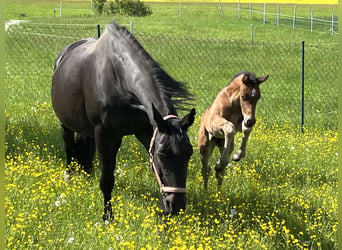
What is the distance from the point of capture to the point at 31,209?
199 inches

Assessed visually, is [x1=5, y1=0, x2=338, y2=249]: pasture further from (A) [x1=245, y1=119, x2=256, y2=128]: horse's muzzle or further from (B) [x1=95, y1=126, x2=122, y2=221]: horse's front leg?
(A) [x1=245, y1=119, x2=256, y2=128]: horse's muzzle

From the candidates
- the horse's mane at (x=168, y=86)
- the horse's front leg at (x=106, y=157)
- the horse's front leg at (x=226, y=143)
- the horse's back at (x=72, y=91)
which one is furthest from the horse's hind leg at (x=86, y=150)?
the horse's mane at (x=168, y=86)

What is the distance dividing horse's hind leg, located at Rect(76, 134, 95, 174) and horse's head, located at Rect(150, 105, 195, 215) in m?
2.86

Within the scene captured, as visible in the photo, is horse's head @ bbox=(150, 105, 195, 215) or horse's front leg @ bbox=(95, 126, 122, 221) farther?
horse's front leg @ bbox=(95, 126, 122, 221)

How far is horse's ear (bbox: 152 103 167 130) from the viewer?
415 cm

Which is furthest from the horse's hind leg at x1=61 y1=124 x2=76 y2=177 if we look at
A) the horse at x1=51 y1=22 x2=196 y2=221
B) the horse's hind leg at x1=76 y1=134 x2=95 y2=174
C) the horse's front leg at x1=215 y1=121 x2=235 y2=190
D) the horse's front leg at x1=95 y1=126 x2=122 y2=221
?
the horse's front leg at x1=215 y1=121 x2=235 y2=190

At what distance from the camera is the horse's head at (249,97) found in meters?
5.45

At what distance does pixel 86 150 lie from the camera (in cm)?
702

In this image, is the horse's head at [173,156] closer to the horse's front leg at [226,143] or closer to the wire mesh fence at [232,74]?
the horse's front leg at [226,143]

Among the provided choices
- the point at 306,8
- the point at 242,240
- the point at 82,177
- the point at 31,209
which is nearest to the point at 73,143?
the point at 82,177

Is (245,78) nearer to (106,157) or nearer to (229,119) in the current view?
(229,119)

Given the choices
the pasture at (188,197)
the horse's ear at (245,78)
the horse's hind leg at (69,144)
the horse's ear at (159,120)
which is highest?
the horse's ear at (245,78)

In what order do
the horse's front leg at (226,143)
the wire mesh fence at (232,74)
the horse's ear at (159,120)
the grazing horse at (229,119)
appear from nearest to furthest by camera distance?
the horse's ear at (159,120)
the grazing horse at (229,119)
the horse's front leg at (226,143)
the wire mesh fence at (232,74)

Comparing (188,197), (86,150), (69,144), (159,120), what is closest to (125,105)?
(159,120)
